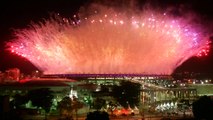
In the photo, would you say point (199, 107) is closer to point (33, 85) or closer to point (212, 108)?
point (212, 108)

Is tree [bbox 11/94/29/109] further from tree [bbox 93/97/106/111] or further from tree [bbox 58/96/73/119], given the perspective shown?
tree [bbox 93/97/106/111]

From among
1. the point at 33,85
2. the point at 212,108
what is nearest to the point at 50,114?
the point at 33,85

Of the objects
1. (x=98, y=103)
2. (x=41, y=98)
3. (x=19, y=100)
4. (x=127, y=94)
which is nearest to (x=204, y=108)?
(x=98, y=103)

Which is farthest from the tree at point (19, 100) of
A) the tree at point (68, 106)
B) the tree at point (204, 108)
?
the tree at point (204, 108)

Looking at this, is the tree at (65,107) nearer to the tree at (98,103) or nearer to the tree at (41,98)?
the tree at (41,98)

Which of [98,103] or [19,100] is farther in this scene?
Answer: [98,103]

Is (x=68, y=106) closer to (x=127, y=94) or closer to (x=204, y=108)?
(x=127, y=94)

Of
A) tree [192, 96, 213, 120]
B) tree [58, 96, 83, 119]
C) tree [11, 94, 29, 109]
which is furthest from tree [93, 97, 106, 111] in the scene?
tree [192, 96, 213, 120]
